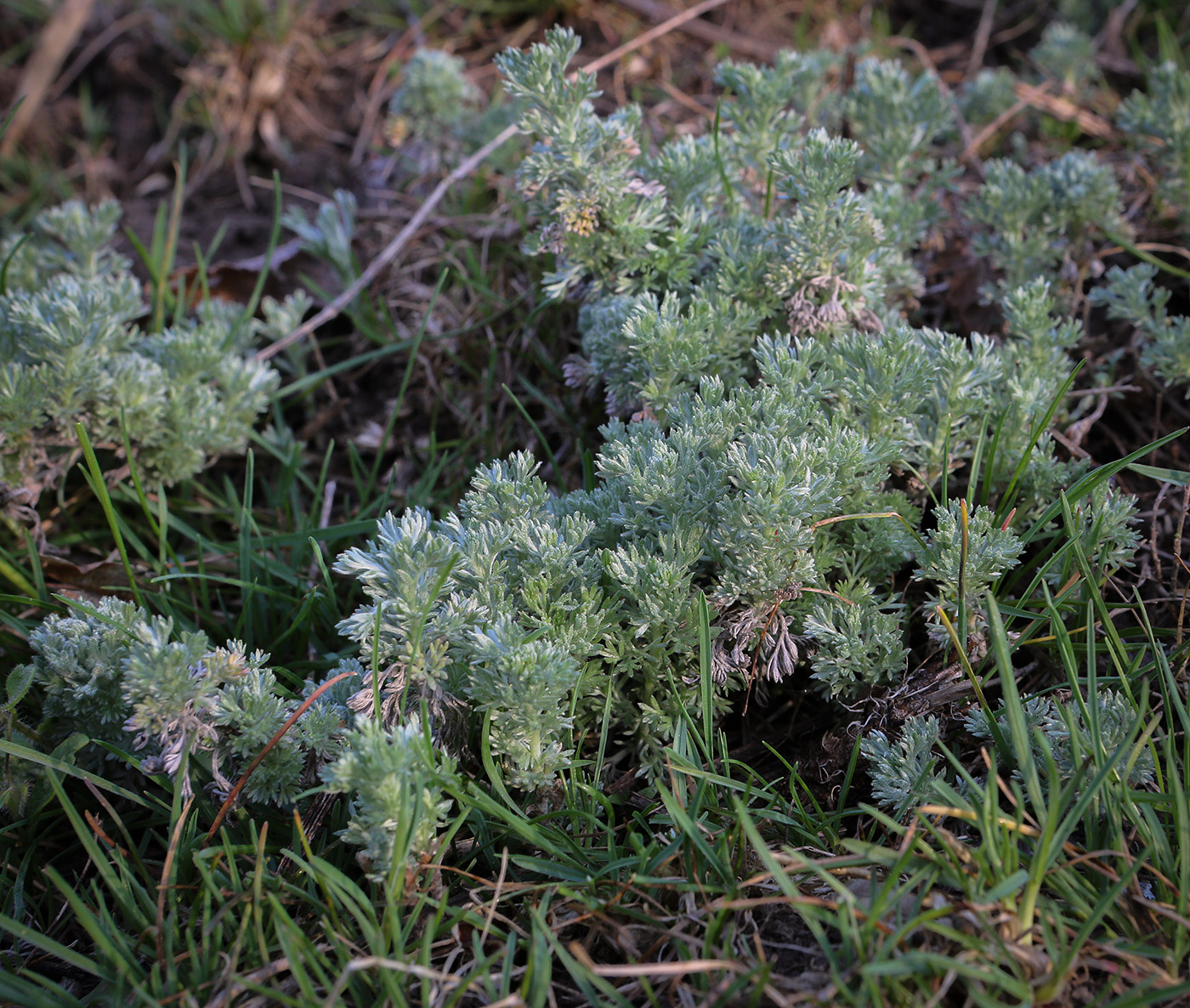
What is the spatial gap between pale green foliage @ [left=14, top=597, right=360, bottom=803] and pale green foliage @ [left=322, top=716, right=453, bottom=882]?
0.79 feet

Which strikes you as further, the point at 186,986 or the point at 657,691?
the point at 657,691

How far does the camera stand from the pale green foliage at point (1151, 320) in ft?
7.93

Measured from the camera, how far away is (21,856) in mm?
2111

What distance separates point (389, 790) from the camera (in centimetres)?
163

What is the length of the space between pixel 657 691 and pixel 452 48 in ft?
11.6

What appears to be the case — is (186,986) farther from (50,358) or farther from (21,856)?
(50,358)

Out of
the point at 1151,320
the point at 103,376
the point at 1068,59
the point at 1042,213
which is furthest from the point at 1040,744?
the point at 1068,59

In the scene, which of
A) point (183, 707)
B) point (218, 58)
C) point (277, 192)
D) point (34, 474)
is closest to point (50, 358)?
point (34, 474)

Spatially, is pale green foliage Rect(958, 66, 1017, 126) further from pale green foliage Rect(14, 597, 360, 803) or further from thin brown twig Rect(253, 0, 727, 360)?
pale green foliage Rect(14, 597, 360, 803)

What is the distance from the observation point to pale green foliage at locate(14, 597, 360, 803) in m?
1.78

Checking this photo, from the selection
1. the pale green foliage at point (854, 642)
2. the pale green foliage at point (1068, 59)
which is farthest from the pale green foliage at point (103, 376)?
the pale green foliage at point (1068, 59)

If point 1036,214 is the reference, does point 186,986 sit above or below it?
below

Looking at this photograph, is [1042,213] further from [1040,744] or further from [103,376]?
[103,376]

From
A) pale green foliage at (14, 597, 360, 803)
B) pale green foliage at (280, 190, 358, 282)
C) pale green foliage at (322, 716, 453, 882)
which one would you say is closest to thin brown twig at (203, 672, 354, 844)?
pale green foliage at (14, 597, 360, 803)
